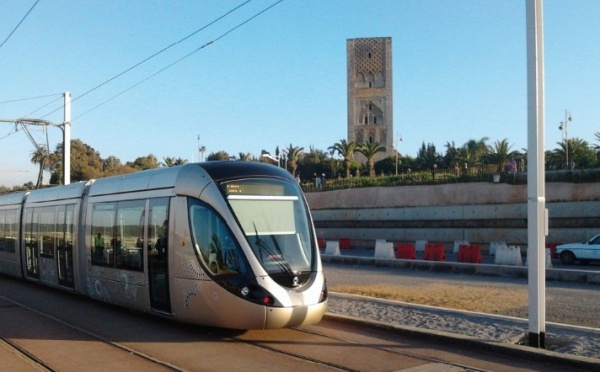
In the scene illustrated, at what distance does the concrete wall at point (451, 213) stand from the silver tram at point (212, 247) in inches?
1047

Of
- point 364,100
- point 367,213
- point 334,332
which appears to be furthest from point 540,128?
point 364,100

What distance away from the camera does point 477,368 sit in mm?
8094

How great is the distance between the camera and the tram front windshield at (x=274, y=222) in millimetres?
9758

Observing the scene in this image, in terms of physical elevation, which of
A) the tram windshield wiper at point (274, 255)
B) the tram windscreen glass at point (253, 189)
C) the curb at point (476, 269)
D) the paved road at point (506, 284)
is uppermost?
the tram windscreen glass at point (253, 189)

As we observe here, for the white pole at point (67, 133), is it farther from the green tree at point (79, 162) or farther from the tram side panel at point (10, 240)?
the green tree at point (79, 162)

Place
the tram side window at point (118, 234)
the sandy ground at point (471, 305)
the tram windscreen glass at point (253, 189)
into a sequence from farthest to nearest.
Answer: the tram side window at point (118, 234) → the tram windscreen glass at point (253, 189) → the sandy ground at point (471, 305)

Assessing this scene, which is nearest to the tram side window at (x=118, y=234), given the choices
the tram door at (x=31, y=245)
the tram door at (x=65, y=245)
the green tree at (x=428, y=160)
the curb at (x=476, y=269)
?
the tram door at (x=65, y=245)

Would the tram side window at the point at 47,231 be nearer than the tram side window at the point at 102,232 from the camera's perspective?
No

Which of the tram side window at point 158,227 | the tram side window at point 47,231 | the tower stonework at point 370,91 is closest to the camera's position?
the tram side window at point 158,227

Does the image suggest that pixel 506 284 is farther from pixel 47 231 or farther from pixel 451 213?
pixel 451 213

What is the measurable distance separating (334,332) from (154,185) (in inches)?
169

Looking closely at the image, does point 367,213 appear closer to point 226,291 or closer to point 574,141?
point 574,141

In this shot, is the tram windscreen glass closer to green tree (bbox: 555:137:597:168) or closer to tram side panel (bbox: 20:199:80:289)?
tram side panel (bbox: 20:199:80:289)

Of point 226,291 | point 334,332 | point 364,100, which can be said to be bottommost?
point 334,332
